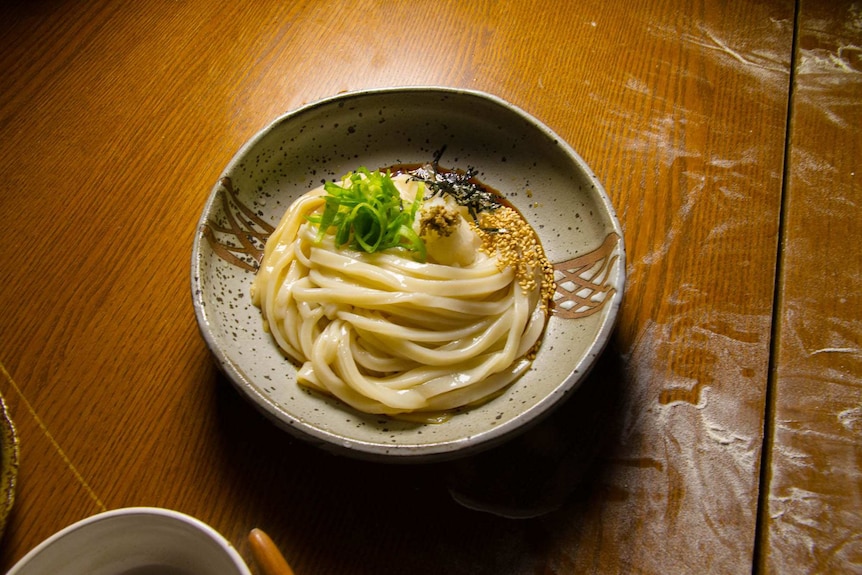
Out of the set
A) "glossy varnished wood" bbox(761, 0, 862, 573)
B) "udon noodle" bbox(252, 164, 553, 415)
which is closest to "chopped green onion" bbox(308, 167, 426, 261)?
"udon noodle" bbox(252, 164, 553, 415)

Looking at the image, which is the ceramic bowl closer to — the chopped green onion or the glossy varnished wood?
the chopped green onion

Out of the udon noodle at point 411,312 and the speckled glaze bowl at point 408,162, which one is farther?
the udon noodle at point 411,312

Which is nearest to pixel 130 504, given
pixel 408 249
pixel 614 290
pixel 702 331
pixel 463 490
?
pixel 463 490

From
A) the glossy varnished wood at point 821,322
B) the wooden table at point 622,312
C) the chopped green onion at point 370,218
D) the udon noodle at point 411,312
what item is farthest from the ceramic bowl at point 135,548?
the glossy varnished wood at point 821,322

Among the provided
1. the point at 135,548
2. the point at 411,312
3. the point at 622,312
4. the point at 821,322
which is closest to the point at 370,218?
the point at 411,312

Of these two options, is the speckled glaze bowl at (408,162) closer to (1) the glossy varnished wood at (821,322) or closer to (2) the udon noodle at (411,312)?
(2) the udon noodle at (411,312)

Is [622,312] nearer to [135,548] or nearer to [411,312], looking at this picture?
[411,312]
